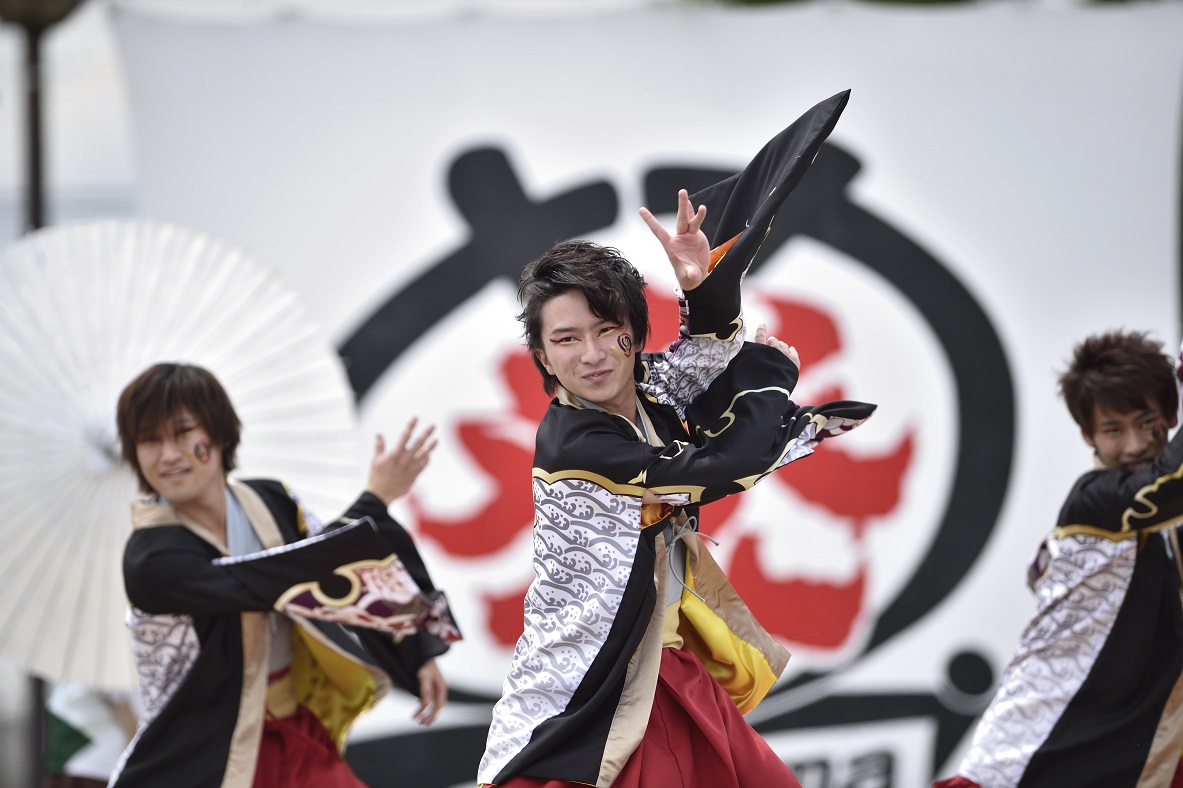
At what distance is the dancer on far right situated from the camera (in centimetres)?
316

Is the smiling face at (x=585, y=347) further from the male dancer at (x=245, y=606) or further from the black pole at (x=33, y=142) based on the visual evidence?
the black pole at (x=33, y=142)

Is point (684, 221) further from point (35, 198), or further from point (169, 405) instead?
point (35, 198)

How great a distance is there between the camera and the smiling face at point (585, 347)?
2391 millimetres

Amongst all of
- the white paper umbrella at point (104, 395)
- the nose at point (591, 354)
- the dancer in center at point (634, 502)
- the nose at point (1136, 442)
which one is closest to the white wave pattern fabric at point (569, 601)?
the dancer in center at point (634, 502)

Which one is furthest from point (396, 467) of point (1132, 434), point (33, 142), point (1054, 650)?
point (33, 142)

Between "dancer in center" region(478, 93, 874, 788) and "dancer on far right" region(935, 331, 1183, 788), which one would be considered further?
"dancer on far right" region(935, 331, 1183, 788)

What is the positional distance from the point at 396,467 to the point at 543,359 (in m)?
0.87

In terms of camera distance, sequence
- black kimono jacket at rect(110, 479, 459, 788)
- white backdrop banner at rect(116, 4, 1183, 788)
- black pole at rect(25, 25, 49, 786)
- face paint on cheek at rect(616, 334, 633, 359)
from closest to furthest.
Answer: face paint on cheek at rect(616, 334, 633, 359) < black kimono jacket at rect(110, 479, 459, 788) < black pole at rect(25, 25, 49, 786) < white backdrop banner at rect(116, 4, 1183, 788)

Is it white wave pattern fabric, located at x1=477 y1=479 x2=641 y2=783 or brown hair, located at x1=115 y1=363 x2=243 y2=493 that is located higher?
brown hair, located at x1=115 y1=363 x2=243 y2=493

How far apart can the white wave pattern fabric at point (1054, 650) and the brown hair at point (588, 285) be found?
1.52m

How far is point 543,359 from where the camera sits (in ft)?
8.22

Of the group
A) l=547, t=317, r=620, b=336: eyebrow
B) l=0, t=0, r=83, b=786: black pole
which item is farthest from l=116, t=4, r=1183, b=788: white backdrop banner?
l=547, t=317, r=620, b=336: eyebrow

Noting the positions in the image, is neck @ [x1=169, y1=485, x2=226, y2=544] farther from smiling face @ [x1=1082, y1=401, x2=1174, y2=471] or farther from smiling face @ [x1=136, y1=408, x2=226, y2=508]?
smiling face @ [x1=1082, y1=401, x2=1174, y2=471]

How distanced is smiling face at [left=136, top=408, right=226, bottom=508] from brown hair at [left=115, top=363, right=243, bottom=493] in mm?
15
